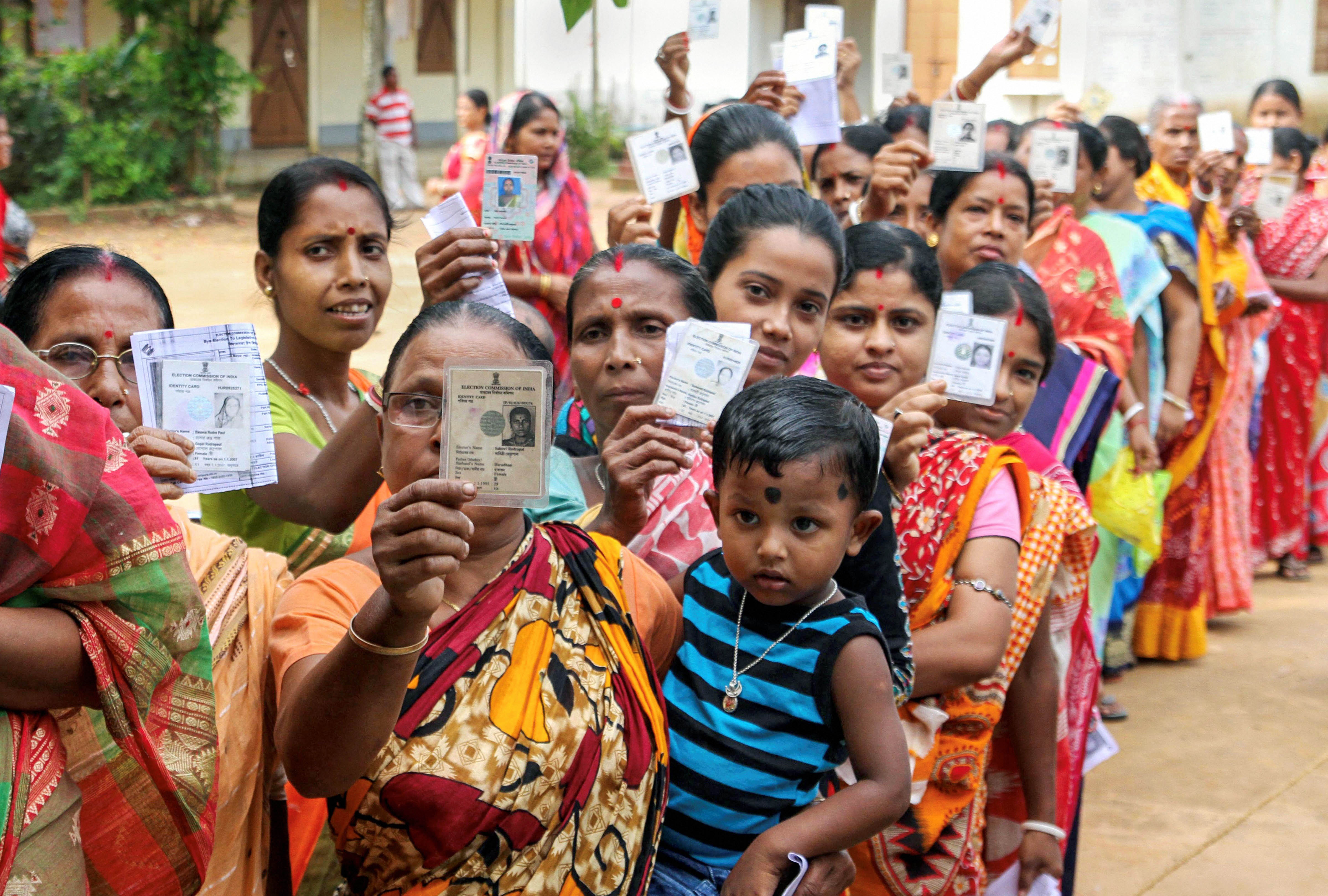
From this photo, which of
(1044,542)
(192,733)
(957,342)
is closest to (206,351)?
(192,733)

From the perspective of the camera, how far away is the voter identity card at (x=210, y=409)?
1.99m

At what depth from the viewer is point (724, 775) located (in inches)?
74.5

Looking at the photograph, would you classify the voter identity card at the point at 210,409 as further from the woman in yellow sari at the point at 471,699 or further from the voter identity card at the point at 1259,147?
the voter identity card at the point at 1259,147

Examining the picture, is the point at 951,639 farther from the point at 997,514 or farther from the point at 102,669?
the point at 102,669

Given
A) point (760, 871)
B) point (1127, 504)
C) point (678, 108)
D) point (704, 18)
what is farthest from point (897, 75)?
point (760, 871)

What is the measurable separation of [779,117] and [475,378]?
2.39m

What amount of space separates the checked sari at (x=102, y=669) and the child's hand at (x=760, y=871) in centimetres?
73

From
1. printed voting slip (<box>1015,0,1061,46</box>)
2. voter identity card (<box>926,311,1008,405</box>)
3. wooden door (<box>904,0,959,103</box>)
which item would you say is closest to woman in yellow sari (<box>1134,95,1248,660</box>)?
printed voting slip (<box>1015,0,1061,46</box>)

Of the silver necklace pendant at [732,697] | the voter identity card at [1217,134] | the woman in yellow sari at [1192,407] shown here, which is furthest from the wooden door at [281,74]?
the silver necklace pendant at [732,697]

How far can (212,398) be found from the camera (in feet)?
6.64

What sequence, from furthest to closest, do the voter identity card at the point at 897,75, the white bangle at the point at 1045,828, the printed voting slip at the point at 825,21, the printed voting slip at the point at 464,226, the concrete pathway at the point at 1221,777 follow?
1. the voter identity card at the point at 897,75
2. the printed voting slip at the point at 825,21
3. the concrete pathway at the point at 1221,777
4. the white bangle at the point at 1045,828
5. the printed voting slip at the point at 464,226

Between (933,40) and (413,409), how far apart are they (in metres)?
19.0

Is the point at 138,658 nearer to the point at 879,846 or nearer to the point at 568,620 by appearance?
the point at 568,620

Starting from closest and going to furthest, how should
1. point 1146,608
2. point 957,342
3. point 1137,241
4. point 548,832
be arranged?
1. point 548,832
2. point 957,342
3. point 1137,241
4. point 1146,608
